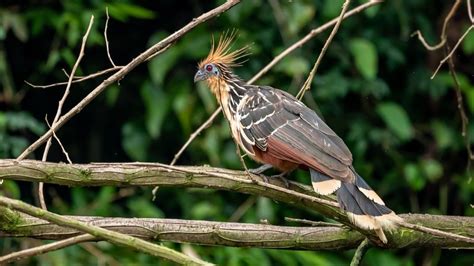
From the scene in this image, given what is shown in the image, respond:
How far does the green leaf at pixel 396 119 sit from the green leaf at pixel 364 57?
0.24 meters

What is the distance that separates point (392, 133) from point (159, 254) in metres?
3.90

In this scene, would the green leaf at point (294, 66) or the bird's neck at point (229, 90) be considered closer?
the bird's neck at point (229, 90)

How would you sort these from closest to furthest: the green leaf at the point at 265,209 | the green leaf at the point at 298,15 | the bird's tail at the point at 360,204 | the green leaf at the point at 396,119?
1. the bird's tail at the point at 360,204
2. the green leaf at the point at 298,15
3. the green leaf at the point at 265,209
4. the green leaf at the point at 396,119

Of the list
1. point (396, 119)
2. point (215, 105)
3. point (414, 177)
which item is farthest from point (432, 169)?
point (215, 105)

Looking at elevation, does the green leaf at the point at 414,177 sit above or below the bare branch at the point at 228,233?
above

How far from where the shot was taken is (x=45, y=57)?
626 centimetres

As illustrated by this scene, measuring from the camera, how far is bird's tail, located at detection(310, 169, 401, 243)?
3.19 m

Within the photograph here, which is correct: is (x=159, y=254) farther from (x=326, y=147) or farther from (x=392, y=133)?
(x=392, y=133)

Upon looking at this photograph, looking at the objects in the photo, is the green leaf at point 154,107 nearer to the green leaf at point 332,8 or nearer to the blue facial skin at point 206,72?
the green leaf at point 332,8

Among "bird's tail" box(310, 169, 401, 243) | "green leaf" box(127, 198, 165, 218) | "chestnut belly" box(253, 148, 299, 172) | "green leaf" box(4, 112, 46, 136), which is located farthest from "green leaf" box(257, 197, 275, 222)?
"bird's tail" box(310, 169, 401, 243)

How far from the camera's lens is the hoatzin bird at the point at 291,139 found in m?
3.33

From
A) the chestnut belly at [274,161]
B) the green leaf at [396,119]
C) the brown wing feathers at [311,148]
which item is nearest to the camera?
the brown wing feathers at [311,148]

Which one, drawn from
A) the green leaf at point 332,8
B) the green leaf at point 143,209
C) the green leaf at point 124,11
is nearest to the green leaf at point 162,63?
the green leaf at point 124,11

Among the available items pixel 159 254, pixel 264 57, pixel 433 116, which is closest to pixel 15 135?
pixel 264 57
